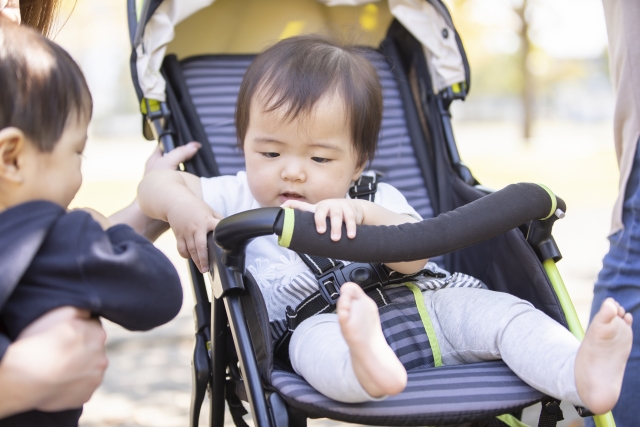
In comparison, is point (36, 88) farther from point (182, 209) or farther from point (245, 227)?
point (182, 209)

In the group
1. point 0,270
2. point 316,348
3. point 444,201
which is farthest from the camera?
point 444,201

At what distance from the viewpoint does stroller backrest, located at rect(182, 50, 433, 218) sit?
2.38m

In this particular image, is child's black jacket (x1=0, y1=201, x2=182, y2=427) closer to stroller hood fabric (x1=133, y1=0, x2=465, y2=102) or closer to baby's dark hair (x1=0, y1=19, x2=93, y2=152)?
baby's dark hair (x1=0, y1=19, x2=93, y2=152)

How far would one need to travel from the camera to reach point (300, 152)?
6.15ft

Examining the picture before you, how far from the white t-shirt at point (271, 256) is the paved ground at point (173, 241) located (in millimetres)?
546

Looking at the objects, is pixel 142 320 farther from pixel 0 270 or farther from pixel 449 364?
pixel 449 364

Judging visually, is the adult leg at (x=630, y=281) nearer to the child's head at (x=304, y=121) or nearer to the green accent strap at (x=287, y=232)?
the child's head at (x=304, y=121)

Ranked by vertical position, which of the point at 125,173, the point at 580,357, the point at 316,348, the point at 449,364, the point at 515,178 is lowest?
the point at 125,173

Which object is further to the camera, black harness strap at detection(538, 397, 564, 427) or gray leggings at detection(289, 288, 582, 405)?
black harness strap at detection(538, 397, 564, 427)

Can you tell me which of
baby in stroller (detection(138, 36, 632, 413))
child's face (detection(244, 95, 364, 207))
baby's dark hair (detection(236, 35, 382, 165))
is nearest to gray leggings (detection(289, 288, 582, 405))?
baby in stroller (detection(138, 36, 632, 413))

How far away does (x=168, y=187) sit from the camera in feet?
6.35

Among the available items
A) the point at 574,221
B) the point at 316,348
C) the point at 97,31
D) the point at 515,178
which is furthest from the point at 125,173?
the point at 316,348

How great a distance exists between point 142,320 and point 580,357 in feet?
2.82

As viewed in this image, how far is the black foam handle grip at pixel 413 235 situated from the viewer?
4.53ft
